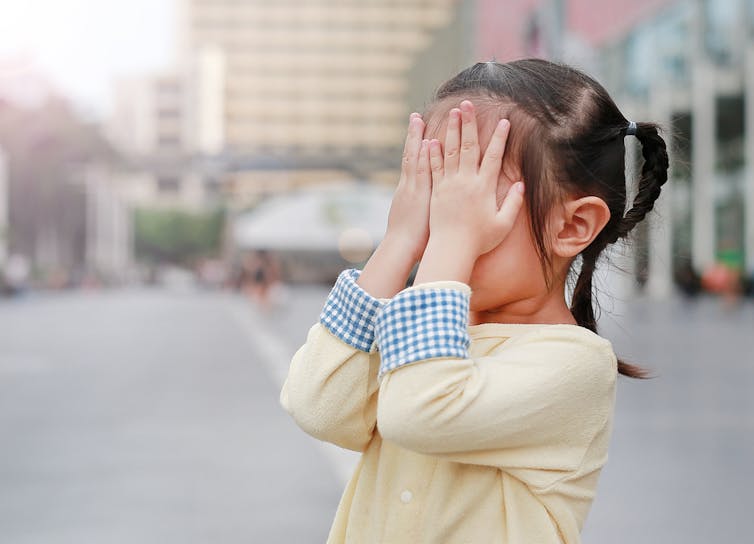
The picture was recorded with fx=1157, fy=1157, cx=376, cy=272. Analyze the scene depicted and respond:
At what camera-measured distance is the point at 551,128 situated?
1.50m

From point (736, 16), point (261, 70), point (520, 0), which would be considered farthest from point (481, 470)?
point (261, 70)

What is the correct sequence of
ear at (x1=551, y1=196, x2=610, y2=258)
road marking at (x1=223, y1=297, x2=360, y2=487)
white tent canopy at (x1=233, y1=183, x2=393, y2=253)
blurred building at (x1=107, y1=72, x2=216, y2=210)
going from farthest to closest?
1. blurred building at (x1=107, y1=72, x2=216, y2=210)
2. white tent canopy at (x1=233, y1=183, x2=393, y2=253)
3. road marking at (x1=223, y1=297, x2=360, y2=487)
4. ear at (x1=551, y1=196, x2=610, y2=258)

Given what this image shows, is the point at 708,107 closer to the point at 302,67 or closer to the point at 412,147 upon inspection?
the point at 412,147

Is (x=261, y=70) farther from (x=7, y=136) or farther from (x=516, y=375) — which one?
(x=516, y=375)

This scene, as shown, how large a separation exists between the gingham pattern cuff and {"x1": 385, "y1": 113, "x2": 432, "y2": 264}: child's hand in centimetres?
8

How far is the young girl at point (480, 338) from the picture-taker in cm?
143

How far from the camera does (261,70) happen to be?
120 metres

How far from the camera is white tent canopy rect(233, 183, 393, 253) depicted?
3984 cm

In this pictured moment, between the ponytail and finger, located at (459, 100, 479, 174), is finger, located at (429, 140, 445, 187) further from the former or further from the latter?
the ponytail

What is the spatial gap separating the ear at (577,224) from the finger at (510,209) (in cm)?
9

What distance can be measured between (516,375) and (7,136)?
5874 centimetres

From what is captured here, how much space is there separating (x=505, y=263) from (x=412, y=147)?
0.64ft

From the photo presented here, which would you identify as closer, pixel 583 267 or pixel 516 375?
pixel 516 375

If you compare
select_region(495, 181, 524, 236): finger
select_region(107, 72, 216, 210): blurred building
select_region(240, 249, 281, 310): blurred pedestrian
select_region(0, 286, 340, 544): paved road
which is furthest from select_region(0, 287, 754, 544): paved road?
select_region(107, 72, 216, 210): blurred building
